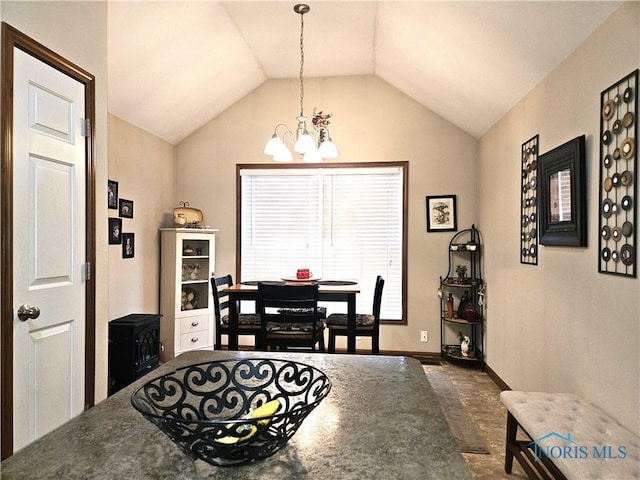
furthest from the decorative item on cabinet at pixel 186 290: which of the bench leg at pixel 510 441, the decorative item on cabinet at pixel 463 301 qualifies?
the bench leg at pixel 510 441

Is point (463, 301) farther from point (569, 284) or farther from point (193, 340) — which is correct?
point (193, 340)

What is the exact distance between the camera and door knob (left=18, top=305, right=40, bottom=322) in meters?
1.81

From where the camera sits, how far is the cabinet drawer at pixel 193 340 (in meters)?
4.36

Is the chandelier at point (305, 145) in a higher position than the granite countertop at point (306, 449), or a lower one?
higher

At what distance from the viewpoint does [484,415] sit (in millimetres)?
3031

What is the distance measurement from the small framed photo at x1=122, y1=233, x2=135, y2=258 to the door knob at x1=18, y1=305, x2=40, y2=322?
2023 mm

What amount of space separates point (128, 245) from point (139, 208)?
1.38 feet

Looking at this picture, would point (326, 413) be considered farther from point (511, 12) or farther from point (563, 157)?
point (511, 12)

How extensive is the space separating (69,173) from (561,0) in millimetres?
2699

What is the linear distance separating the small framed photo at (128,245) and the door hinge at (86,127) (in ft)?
5.69

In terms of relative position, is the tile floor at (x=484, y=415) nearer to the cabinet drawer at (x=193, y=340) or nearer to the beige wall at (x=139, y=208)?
the cabinet drawer at (x=193, y=340)

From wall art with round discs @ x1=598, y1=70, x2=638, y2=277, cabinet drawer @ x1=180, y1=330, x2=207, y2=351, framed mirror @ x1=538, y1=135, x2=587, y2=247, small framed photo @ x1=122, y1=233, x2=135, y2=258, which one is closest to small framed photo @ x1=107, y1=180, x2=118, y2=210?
small framed photo @ x1=122, y1=233, x2=135, y2=258

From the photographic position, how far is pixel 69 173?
2154 mm

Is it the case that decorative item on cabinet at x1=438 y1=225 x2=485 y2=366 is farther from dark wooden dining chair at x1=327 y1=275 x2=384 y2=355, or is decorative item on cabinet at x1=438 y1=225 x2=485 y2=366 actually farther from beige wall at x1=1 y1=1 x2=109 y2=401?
beige wall at x1=1 y1=1 x2=109 y2=401
